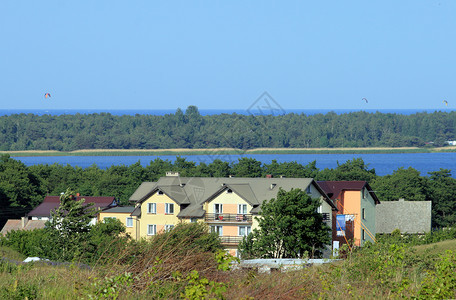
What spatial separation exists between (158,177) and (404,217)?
94.3 ft

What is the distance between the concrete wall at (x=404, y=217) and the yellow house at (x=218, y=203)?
12.0 m

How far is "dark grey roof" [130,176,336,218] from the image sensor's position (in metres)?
33.1

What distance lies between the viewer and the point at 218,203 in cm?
3325

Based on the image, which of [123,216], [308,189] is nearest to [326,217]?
[308,189]

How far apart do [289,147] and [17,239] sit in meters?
158

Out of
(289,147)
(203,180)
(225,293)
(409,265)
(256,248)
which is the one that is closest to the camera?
(225,293)

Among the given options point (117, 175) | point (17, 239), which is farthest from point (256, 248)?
point (117, 175)

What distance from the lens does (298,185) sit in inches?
1303

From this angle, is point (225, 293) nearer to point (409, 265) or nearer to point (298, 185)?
point (409, 265)

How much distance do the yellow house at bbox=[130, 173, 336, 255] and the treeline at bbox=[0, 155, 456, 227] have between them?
2127 centimetres

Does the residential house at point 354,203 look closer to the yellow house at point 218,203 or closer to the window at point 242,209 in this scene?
the yellow house at point 218,203

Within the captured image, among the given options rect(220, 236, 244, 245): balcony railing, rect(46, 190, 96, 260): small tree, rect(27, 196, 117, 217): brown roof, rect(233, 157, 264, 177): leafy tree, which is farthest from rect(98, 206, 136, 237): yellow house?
rect(233, 157, 264, 177): leafy tree

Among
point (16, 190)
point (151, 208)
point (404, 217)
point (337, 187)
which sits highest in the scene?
point (337, 187)

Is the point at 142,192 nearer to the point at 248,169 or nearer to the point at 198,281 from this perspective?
the point at 198,281
